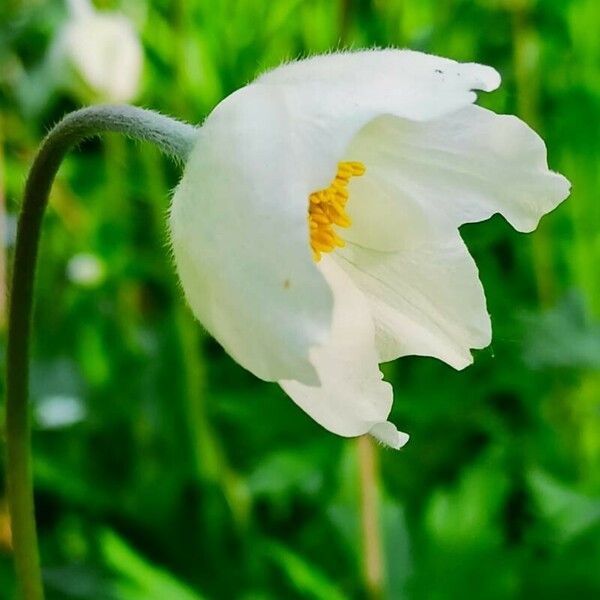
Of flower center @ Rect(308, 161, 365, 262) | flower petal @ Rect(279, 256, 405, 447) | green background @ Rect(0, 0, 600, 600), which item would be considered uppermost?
flower center @ Rect(308, 161, 365, 262)

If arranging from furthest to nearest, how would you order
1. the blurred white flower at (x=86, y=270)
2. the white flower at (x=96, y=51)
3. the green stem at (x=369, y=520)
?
1. the blurred white flower at (x=86, y=270)
2. the white flower at (x=96, y=51)
3. the green stem at (x=369, y=520)

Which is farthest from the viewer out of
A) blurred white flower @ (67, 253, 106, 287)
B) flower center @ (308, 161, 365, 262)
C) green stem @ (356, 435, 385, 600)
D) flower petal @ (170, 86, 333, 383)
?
blurred white flower @ (67, 253, 106, 287)

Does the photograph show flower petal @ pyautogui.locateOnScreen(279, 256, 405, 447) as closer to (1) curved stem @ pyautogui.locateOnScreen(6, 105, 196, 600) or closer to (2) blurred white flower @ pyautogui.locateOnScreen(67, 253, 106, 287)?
(1) curved stem @ pyautogui.locateOnScreen(6, 105, 196, 600)

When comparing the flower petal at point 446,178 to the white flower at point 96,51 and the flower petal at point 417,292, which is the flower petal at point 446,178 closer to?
the flower petal at point 417,292

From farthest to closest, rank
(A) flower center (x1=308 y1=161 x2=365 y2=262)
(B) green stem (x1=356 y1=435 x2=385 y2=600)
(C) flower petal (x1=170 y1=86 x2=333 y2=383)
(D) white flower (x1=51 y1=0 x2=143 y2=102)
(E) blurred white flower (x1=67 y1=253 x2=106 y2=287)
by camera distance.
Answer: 1. (E) blurred white flower (x1=67 y1=253 x2=106 y2=287)
2. (D) white flower (x1=51 y1=0 x2=143 y2=102)
3. (B) green stem (x1=356 y1=435 x2=385 y2=600)
4. (A) flower center (x1=308 y1=161 x2=365 y2=262)
5. (C) flower petal (x1=170 y1=86 x2=333 y2=383)

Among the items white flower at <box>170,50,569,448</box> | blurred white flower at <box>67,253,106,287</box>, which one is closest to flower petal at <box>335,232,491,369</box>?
white flower at <box>170,50,569,448</box>

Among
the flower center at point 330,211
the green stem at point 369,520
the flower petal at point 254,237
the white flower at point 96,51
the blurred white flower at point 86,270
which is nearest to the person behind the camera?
the flower petal at point 254,237

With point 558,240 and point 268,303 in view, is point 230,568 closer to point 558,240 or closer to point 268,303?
point 558,240

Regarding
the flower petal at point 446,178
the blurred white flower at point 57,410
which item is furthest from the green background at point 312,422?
the flower petal at point 446,178
